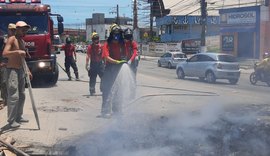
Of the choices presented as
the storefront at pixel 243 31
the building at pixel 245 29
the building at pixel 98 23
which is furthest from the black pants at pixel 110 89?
the building at pixel 98 23

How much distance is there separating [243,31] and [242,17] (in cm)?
118

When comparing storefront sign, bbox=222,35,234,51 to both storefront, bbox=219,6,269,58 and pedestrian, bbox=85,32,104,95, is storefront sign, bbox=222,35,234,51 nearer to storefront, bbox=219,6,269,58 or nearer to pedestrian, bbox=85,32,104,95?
storefront, bbox=219,6,269,58

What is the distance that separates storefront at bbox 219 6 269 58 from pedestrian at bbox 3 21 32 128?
28.7m

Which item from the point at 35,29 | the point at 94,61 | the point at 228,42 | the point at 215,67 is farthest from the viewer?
the point at 228,42

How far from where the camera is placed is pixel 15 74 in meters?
7.70

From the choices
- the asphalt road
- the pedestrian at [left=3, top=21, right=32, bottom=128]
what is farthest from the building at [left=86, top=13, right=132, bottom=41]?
the pedestrian at [left=3, top=21, right=32, bottom=128]

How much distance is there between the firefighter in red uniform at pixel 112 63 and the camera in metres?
8.87

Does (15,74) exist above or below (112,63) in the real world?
below

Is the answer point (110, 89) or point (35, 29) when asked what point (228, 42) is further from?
point (110, 89)

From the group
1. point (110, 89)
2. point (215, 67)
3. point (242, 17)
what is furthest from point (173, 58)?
point (110, 89)

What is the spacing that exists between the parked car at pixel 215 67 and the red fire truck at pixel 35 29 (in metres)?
8.91

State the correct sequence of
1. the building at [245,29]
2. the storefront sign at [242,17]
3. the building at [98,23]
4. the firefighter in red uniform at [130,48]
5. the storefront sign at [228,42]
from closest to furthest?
the firefighter in red uniform at [130,48], the building at [245,29], the storefront sign at [242,17], the storefront sign at [228,42], the building at [98,23]

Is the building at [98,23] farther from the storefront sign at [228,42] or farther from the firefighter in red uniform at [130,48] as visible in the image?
the firefighter in red uniform at [130,48]

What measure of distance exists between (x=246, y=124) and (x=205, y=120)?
835 millimetres
